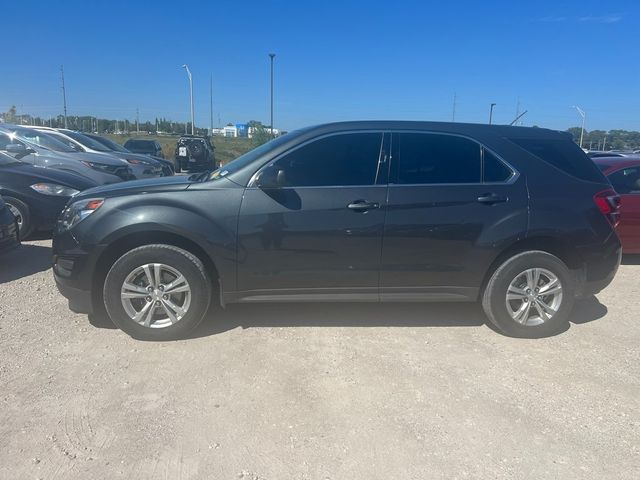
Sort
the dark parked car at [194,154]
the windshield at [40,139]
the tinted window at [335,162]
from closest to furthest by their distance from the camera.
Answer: the tinted window at [335,162] → the windshield at [40,139] → the dark parked car at [194,154]

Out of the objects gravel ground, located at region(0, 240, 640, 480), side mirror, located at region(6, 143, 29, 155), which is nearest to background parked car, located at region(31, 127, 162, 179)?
side mirror, located at region(6, 143, 29, 155)

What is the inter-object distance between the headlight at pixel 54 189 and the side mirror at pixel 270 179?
444 centimetres

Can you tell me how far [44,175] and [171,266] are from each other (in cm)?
461

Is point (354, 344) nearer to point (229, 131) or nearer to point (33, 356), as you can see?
point (33, 356)

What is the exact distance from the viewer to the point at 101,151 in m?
12.7

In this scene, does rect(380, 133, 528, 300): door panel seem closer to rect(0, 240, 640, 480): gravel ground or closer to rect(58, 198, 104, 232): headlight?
rect(0, 240, 640, 480): gravel ground

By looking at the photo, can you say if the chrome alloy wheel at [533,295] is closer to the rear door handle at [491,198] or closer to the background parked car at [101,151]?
the rear door handle at [491,198]

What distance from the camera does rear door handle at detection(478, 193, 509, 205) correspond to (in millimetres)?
4090

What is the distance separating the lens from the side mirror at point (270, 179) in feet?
12.5

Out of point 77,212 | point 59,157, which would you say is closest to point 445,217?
point 77,212

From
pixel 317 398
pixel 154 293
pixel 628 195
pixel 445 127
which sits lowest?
pixel 317 398

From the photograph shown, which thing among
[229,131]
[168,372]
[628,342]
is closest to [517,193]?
[628,342]

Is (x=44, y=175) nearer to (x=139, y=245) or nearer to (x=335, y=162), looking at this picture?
(x=139, y=245)

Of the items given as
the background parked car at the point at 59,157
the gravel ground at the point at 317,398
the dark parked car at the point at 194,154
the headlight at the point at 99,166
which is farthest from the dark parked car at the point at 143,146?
the gravel ground at the point at 317,398
